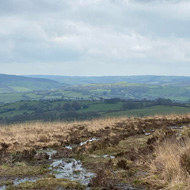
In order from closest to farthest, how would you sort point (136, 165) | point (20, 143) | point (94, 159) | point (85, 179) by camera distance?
1. point (85, 179)
2. point (136, 165)
3. point (94, 159)
4. point (20, 143)

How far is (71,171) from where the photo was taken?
12398 mm

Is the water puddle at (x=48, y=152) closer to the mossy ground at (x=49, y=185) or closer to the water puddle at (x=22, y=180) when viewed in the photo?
the water puddle at (x=22, y=180)

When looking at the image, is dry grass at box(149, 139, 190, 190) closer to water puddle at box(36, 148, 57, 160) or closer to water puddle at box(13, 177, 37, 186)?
water puddle at box(13, 177, 37, 186)

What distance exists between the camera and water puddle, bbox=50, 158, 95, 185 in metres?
10.9

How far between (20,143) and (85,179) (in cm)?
1060

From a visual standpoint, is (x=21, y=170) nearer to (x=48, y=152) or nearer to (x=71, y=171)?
(x=71, y=171)

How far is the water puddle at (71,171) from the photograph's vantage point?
10927 mm

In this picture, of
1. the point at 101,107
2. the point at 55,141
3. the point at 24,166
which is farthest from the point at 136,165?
the point at 101,107

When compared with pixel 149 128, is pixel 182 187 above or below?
above

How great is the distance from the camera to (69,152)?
17031 millimetres

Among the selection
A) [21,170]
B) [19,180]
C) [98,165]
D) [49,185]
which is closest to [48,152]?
[21,170]

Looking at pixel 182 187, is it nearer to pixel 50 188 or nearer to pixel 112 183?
pixel 112 183

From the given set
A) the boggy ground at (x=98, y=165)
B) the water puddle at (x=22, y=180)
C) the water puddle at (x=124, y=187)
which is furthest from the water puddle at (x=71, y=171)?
the water puddle at (x=124, y=187)

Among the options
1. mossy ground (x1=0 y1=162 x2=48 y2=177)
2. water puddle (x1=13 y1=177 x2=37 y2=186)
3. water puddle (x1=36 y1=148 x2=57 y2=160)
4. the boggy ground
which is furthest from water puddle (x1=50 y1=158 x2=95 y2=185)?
water puddle (x1=36 y1=148 x2=57 y2=160)
